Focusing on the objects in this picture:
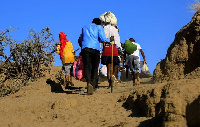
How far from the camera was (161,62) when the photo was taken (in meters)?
8.79

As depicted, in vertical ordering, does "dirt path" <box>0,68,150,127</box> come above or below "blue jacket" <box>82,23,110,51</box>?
below

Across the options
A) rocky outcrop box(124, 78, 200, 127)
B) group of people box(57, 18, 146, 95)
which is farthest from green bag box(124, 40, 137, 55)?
rocky outcrop box(124, 78, 200, 127)

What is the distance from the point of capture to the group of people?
9.21 m

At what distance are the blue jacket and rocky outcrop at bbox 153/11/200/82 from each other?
1.77m

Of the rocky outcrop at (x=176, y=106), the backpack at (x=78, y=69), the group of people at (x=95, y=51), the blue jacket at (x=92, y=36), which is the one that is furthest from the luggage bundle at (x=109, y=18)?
the rocky outcrop at (x=176, y=106)

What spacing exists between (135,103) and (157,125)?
1.25m

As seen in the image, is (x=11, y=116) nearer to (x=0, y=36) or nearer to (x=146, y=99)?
(x=146, y=99)

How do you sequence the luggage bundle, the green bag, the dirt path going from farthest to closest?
the green bag < the luggage bundle < the dirt path

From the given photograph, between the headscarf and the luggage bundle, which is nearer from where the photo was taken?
the luggage bundle

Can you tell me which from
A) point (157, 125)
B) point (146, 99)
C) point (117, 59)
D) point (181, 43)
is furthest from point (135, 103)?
point (117, 59)

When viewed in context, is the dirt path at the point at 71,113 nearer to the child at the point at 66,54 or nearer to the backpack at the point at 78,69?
the backpack at the point at 78,69

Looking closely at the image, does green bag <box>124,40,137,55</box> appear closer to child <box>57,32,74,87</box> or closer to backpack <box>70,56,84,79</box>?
backpack <box>70,56,84,79</box>

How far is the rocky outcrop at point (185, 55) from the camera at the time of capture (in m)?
8.08

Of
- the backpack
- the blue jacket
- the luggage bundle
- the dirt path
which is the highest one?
the luggage bundle
